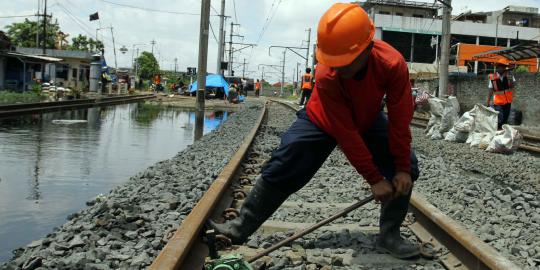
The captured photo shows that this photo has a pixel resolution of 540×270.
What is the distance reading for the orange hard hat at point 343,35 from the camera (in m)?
2.82

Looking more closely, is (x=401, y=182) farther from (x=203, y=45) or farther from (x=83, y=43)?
(x=83, y=43)

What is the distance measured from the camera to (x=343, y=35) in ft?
9.24

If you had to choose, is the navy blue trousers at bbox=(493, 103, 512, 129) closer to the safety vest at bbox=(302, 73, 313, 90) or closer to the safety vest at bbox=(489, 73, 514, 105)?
the safety vest at bbox=(489, 73, 514, 105)

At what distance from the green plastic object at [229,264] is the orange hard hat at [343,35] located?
116cm

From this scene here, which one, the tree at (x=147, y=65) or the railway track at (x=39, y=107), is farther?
the tree at (x=147, y=65)

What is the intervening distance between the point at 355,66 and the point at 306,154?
25.5 inches

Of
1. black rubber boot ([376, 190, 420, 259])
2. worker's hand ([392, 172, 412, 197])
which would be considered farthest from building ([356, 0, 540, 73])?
worker's hand ([392, 172, 412, 197])

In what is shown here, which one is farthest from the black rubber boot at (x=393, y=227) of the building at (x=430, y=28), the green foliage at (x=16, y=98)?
the building at (x=430, y=28)

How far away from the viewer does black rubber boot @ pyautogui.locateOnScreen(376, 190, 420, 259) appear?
3.42 metres

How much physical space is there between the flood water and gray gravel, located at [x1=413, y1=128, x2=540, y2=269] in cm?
331

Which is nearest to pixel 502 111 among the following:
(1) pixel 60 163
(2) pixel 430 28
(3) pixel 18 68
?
→ (1) pixel 60 163

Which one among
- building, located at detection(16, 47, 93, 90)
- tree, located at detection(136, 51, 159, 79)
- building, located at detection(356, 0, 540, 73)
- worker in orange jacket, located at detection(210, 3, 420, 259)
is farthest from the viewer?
tree, located at detection(136, 51, 159, 79)

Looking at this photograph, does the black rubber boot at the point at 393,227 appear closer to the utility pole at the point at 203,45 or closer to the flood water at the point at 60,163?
the flood water at the point at 60,163

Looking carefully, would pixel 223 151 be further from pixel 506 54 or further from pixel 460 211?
pixel 506 54
